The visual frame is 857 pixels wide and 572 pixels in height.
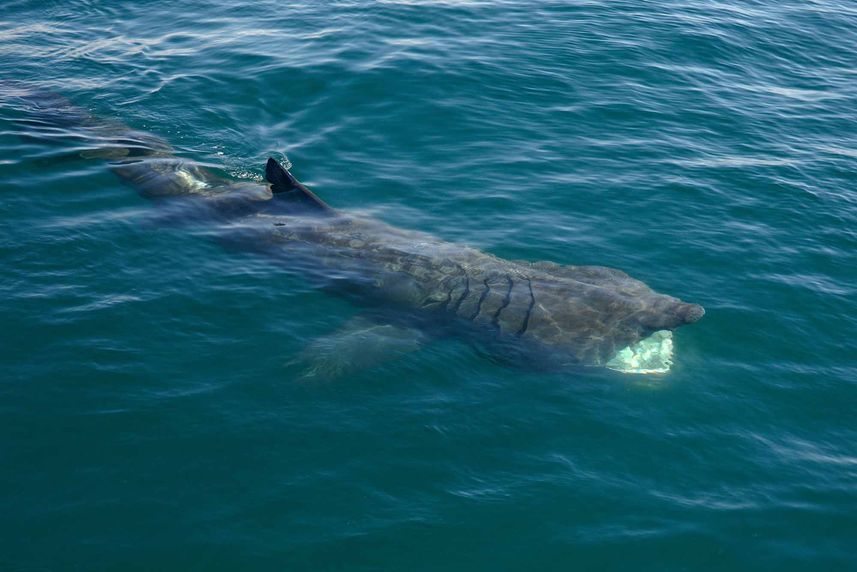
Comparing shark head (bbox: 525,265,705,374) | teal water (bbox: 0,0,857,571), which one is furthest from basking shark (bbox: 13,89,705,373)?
teal water (bbox: 0,0,857,571)

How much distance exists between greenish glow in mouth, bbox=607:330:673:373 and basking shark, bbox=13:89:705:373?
0.07 ft

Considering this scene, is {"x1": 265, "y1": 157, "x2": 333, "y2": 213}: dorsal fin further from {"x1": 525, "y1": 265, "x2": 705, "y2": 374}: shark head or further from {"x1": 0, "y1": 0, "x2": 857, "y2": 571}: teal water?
{"x1": 525, "y1": 265, "x2": 705, "y2": 374}: shark head

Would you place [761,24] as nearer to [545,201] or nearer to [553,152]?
[553,152]

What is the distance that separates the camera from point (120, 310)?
51.0 feet

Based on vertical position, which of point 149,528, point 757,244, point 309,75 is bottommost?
point 149,528

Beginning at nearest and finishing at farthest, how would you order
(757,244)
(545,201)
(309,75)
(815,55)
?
(757,244) < (545,201) < (309,75) < (815,55)

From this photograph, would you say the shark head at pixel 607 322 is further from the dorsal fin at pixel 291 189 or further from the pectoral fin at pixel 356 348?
the dorsal fin at pixel 291 189

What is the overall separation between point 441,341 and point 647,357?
3797 millimetres

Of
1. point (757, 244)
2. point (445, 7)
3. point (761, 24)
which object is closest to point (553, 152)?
point (757, 244)

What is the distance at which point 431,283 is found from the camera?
16672 millimetres

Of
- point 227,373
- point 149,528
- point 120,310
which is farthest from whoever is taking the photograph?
point 120,310

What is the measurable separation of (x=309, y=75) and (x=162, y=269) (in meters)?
11.2

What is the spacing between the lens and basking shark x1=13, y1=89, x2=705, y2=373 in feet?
50.1

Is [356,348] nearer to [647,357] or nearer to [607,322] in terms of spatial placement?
[607,322]
